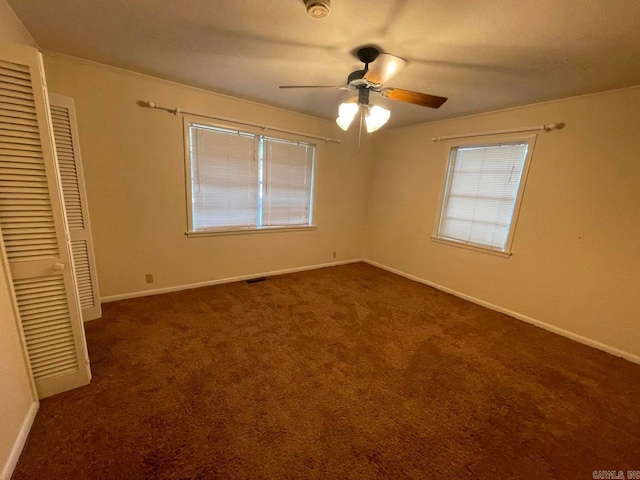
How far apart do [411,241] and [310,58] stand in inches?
116

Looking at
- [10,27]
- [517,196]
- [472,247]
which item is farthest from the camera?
[472,247]

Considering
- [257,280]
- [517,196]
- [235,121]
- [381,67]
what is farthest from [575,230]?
[235,121]

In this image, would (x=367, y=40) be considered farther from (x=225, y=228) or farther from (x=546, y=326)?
(x=546, y=326)

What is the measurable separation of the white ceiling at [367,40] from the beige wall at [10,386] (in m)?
0.65

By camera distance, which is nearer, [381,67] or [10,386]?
[10,386]

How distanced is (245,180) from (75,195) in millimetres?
1708

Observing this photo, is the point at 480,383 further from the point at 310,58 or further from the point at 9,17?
the point at 9,17

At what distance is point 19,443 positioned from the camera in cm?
128

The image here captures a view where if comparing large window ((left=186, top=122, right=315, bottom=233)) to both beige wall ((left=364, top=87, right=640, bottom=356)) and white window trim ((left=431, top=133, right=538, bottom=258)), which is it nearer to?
white window trim ((left=431, top=133, right=538, bottom=258))

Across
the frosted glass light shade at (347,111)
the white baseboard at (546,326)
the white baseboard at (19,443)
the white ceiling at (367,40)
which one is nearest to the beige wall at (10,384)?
the white baseboard at (19,443)

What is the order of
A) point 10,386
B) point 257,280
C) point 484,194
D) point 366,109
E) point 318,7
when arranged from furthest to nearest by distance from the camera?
1. point 257,280
2. point 484,194
3. point 366,109
4. point 318,7
5. point 10,386

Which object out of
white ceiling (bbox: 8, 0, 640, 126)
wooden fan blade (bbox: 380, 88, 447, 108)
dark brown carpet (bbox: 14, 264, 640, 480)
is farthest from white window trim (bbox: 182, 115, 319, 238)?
wooden fan blade (bbox: 380, 88, 447, 108)

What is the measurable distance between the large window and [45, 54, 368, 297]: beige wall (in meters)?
0.16

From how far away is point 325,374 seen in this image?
1960 millimetres
